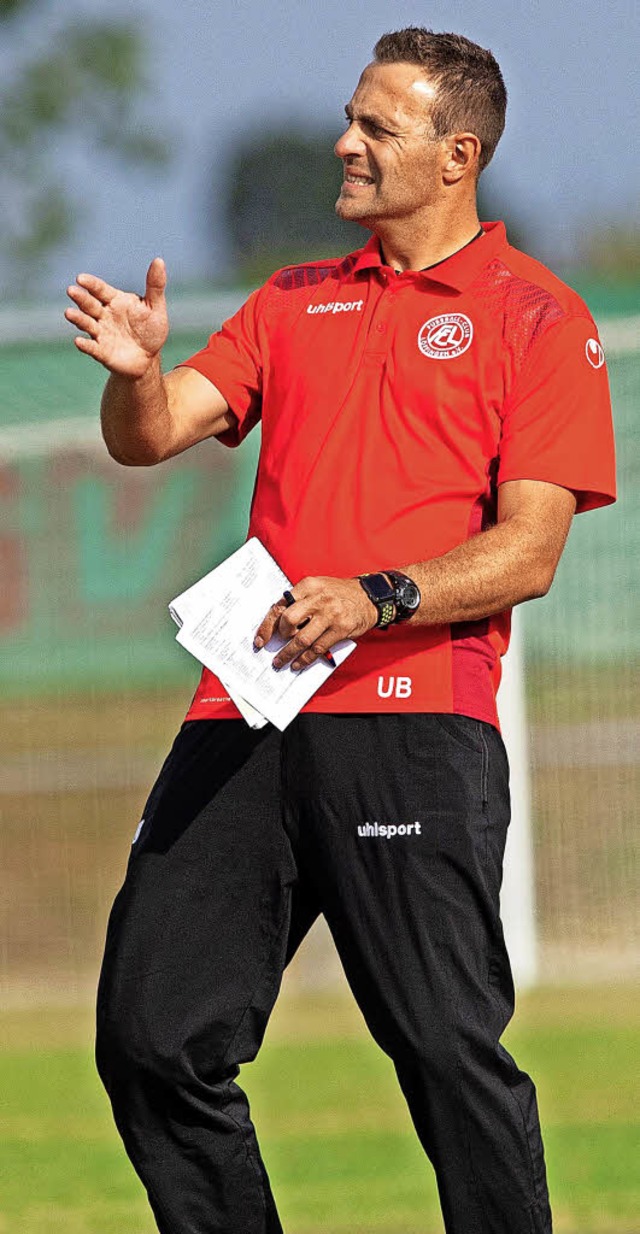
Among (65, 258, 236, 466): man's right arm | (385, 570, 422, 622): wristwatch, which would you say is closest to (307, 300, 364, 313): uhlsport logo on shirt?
(65, 258, 236, 466): man's right arm

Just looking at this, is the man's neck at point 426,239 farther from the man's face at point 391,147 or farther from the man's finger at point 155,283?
the man's finger at point 155,283

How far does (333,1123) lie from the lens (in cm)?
542

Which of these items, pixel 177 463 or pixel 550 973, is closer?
pixel 550 973

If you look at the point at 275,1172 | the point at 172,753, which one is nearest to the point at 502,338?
the point at 172,753

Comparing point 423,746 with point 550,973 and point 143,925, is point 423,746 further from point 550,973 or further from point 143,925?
point 550,973

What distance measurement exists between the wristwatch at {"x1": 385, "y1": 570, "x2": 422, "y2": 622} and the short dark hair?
33.1 inches

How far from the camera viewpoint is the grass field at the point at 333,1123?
4.50 m

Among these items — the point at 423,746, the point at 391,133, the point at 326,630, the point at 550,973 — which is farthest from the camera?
the point at 550,973

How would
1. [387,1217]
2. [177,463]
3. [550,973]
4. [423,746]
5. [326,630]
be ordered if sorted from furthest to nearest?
1. [177,463]
2. [550,973]
3. [387,1217]
4. [423,746]
5. [326,630]

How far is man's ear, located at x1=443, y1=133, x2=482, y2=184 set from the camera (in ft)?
11.1

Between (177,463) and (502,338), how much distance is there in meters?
4.33

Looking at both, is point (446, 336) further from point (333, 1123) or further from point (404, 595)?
point (333, 1123)

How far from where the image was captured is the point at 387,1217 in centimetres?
443

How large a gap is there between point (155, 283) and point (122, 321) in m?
0.08
